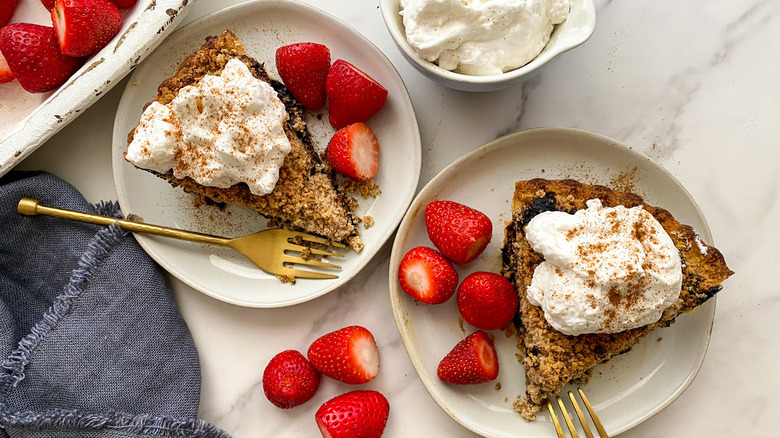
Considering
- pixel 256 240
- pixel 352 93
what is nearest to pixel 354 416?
pixel 256 240

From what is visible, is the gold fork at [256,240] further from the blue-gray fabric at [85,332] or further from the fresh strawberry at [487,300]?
the fresh strawberry at [487,300]

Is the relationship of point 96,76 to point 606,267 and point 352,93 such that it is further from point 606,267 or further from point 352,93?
point 606,267

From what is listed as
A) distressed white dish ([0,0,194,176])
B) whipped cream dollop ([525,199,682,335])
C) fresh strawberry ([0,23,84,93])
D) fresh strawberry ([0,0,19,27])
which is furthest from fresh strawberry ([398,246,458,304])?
fresh strawberry ([0,0,19,27])

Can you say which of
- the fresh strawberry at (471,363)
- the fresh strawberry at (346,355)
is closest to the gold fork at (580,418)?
the fresh strawberry at (471,363)

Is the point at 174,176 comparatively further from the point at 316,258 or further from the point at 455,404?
the point at 455,404

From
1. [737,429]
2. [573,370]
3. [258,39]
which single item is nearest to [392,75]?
[258,39]

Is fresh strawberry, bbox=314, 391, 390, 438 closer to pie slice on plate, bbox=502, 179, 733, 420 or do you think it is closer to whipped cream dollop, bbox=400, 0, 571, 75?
pie slice on plate, bbox=502, 179, 733, 420
